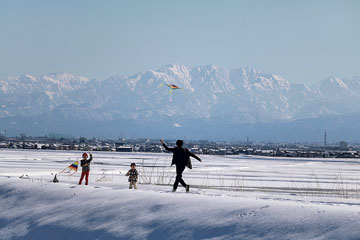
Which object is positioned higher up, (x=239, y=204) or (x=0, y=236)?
(x=239, y=204)

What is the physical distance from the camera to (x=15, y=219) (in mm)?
17969

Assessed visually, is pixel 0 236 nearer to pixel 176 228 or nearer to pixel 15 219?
pixel 15 219

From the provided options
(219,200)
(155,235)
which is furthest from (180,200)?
(155,235)

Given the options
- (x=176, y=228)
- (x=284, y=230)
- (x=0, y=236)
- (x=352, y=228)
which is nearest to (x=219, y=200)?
(x=176, y=228)

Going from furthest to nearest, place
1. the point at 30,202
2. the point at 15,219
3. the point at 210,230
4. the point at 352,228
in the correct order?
the point at 30,202 < the point at 15,219 < the point at 210,230 < the point at 352,228

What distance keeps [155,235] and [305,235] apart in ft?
11.8

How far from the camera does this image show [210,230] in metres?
14.1

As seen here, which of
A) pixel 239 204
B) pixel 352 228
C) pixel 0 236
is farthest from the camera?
pixel 0 236

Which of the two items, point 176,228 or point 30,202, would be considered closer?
point 176,228

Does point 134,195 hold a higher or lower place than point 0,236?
higher

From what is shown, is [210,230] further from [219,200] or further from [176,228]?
[219,200]

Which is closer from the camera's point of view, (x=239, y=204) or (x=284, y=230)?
(x=284, y=230)

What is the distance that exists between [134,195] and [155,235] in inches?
135

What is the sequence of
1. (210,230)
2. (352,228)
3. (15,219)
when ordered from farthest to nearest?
(15,219), (210,230), (352,228)
